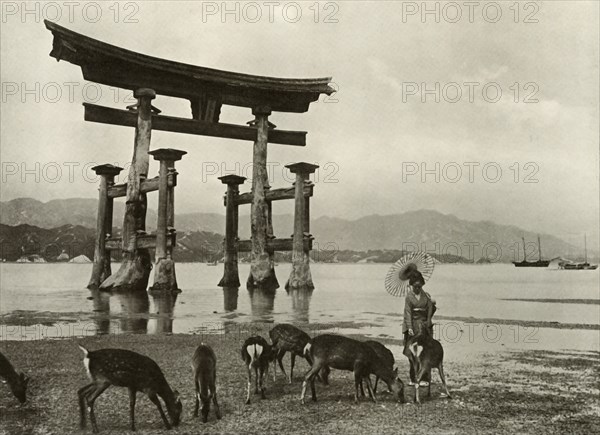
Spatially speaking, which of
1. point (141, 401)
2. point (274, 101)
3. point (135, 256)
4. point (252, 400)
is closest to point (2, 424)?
point (141, 401)

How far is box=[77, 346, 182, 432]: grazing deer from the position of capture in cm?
438

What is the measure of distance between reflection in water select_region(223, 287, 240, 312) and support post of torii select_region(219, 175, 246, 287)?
0.53 metres

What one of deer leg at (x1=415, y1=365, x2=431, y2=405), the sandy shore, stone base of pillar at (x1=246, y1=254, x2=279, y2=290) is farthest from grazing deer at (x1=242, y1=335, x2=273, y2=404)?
stone base of pillar at (x1=246, y1=254, x2=279, y2=290)

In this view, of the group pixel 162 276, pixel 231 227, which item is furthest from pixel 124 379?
pixel 231 227

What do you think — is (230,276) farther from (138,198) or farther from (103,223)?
(138,198)

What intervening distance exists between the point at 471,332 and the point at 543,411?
6343mm

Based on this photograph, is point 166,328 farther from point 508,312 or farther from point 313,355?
point 508,312

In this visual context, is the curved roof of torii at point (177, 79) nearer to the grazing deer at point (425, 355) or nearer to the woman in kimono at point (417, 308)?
the woman in kimono at point (417, 308)

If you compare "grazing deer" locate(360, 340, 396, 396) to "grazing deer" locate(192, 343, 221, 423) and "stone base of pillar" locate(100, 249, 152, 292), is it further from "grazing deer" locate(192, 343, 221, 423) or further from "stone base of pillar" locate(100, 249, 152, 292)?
"stone base of pillar" locate(100, 249, 152, 292)

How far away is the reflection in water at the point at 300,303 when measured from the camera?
12.5 m

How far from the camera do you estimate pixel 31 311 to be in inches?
526

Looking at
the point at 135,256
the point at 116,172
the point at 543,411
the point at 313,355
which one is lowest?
the point at 543,411

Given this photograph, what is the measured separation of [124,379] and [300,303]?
441 inches

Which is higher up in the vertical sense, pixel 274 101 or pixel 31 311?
pixel 274 101
